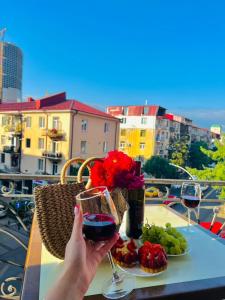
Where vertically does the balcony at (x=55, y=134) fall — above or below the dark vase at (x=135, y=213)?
above

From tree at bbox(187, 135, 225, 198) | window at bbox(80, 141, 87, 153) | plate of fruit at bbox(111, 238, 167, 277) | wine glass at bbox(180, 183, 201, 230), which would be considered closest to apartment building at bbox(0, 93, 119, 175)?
window at bbox(80, 141, 87, 153)

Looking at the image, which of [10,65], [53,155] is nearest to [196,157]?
[53,155]

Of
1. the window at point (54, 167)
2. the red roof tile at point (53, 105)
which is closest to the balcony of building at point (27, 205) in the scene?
the red roof tile at point (53, 105)

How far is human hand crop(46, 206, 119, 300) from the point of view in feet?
1.73

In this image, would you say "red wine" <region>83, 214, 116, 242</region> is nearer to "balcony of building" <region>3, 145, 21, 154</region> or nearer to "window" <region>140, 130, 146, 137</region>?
"balcony of building" <region>3, 145, 21, 154</region>

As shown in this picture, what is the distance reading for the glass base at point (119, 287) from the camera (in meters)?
0.79

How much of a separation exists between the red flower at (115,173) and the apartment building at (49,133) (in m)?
15.9

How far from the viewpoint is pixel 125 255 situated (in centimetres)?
95

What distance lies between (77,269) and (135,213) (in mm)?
647

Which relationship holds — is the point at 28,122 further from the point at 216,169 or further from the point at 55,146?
the point at 216,169

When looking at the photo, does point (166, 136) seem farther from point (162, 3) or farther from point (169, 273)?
point (169, 273)

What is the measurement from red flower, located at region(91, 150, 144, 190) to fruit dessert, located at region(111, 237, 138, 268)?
0.80 feet

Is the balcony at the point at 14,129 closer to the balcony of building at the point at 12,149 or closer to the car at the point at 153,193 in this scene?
the balcony of building at the point at 12,149

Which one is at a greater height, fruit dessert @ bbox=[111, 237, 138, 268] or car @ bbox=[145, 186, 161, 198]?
fruit dessert @ bbox=[111, 237, 138, 268]
